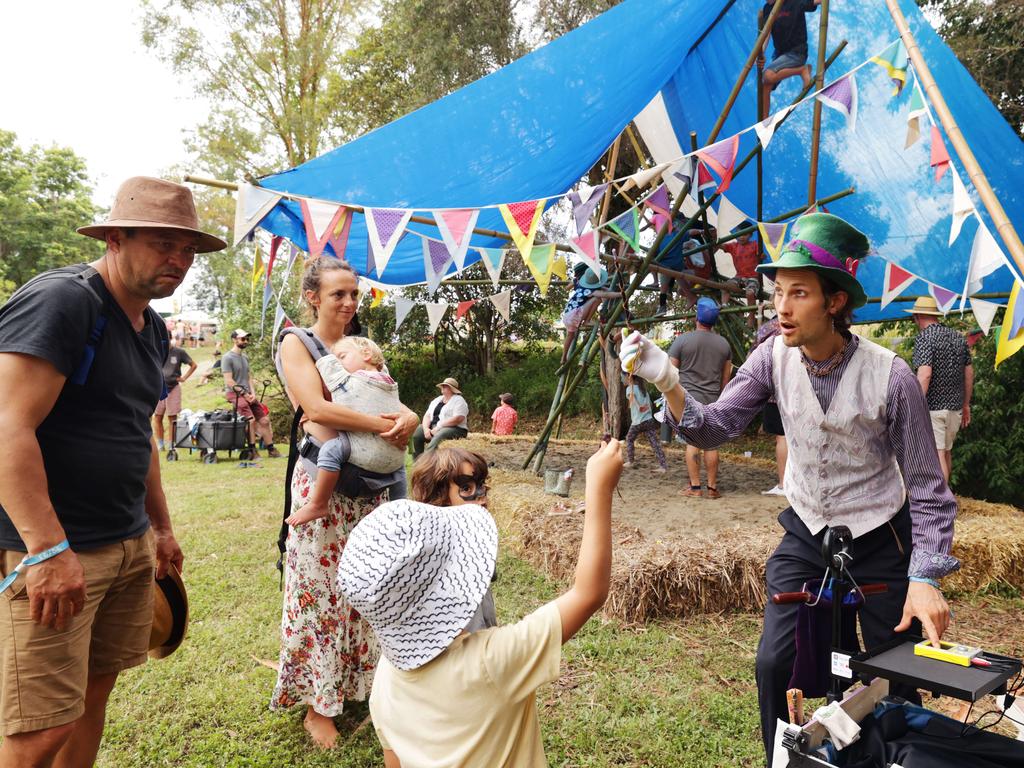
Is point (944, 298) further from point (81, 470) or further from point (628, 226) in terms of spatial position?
point (81, 470)

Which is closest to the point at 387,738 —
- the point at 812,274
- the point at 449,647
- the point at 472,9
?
the point at 449,647

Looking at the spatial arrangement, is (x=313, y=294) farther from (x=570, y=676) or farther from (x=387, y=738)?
(x=570, y=676)

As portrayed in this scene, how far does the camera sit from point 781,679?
6.50 feet

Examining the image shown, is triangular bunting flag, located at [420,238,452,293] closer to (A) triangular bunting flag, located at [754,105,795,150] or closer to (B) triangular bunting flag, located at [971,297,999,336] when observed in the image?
(A) triangular bunting flag, located at [754,105,795,150]

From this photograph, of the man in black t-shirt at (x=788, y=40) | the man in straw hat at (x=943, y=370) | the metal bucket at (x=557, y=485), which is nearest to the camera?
the man in black t-shirt at (x=788, y=40)

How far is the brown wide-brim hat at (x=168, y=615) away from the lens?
82.3 inches

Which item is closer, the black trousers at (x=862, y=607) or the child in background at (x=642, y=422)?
the black trousers at (x=862, y=607)

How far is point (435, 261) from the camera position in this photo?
5.35 m

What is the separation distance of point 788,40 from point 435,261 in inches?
125

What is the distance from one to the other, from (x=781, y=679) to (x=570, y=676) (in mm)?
1321

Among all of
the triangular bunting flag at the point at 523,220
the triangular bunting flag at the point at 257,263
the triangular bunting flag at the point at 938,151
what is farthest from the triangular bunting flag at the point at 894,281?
the triangular bunting flag at the point at 257,263

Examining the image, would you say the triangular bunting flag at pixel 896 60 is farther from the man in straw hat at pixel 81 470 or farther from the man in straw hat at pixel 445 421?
the man in straw hat at pixel 445 421

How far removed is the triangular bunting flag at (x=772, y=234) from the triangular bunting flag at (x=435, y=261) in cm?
234

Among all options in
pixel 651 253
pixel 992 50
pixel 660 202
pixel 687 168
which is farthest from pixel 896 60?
pixel 992 50
